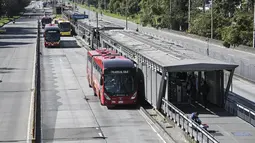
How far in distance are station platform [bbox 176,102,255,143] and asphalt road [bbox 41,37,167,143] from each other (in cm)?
250

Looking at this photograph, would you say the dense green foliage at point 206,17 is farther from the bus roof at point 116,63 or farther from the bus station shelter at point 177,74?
the bus station shelter at point 177,74

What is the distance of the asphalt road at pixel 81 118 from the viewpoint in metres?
25.7

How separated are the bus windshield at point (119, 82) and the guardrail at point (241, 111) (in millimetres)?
6289

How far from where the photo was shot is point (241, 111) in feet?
85.9

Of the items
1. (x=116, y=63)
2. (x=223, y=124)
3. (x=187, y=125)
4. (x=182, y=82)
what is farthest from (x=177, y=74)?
(x=187, y=125)

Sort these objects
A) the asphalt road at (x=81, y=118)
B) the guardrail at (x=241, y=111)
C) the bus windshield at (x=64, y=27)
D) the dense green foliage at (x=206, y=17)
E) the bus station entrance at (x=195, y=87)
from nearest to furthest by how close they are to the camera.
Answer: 1. the guardrail at (x=241, y=111)
2. the asphalt road at (x=81, y=118)
3. the bus station entrance at (x=195, y=87)
4. the dense green foliage at (x=206, y=17)
5. the bus windshield at (x=64, y=27)

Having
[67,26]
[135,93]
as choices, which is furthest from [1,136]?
[67,26]

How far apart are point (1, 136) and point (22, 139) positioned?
130 cm

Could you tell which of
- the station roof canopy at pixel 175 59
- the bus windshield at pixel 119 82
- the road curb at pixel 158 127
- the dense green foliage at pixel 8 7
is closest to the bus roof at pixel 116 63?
the bus windshield at pixel 119 82

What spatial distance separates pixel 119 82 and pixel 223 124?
862 cm

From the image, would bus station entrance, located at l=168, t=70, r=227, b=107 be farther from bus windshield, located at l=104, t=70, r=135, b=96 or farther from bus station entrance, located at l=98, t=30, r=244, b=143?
bus windshield, located at l=104, t=70, r=135, b=96

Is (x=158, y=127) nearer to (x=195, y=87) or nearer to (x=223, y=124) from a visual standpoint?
(x=223, y=124)

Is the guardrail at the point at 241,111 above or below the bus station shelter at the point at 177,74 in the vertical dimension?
below

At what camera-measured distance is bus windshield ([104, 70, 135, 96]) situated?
31922mm
